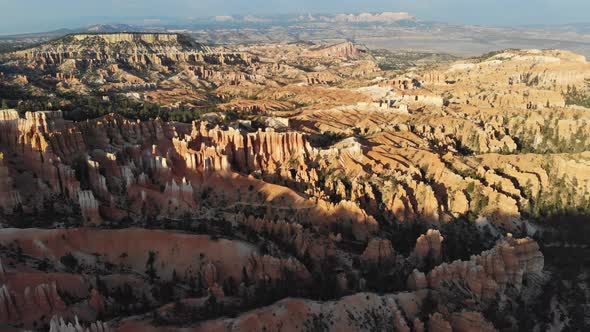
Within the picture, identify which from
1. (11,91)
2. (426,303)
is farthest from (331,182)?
(11,91)

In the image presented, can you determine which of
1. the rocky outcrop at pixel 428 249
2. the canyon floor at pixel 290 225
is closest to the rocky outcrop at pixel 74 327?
the canyon floor at pixel 290 225

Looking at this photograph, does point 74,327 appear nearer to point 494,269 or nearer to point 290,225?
point 290,225

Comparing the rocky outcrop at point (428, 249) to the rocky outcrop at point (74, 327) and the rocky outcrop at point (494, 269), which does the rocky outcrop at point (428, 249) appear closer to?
the rocky outcrop at point (494, 269)

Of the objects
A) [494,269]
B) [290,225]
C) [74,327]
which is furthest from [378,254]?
[74,327]

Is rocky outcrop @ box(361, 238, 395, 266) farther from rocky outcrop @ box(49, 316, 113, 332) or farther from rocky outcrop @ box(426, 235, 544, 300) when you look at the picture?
rocky outcrop @ box(49, 316, 113, 332)

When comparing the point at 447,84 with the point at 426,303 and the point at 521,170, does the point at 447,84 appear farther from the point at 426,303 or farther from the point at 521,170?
the point at 426,303

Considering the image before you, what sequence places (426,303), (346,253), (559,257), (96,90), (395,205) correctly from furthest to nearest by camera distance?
(96,90) < (395,205) < (559,257) < (346,253) < (426,303)

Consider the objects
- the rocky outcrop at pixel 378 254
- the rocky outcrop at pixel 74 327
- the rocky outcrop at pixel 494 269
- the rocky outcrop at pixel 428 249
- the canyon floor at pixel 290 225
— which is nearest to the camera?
the rocky outcrop at pixel 74 327

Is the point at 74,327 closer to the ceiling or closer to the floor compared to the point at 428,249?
closer to the ceiling
